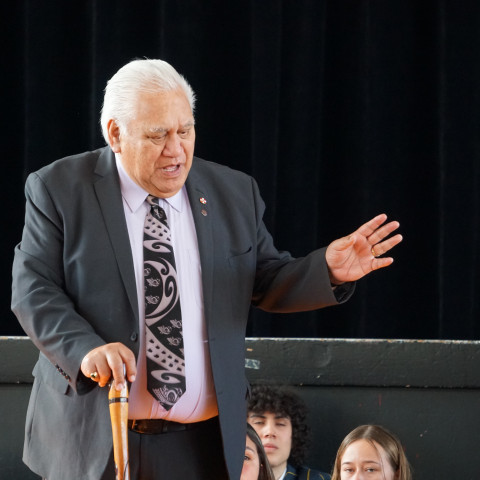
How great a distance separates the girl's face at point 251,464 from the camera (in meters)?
2.57

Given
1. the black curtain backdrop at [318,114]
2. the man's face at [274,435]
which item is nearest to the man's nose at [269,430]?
the man's face at [274,435]

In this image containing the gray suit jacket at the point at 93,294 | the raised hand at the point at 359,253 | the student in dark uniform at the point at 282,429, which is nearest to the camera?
the gray suit jacket at the point at 93,294

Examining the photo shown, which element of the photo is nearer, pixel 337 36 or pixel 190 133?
pixel 190 133

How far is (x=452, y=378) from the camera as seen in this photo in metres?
3.01

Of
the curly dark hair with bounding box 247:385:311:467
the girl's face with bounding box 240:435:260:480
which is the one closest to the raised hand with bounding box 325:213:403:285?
the girl's face with bounding box 240:435:260:480

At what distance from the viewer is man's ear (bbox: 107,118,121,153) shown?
1.74 meters

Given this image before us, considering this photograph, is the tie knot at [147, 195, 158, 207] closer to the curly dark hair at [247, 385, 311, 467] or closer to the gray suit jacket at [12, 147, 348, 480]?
the gray suit jacket at [12, 147, 348, 480]

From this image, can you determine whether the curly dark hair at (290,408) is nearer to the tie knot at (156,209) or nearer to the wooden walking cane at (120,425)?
the tie knot at (156,209)

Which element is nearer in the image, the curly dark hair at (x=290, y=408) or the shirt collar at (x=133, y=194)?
the shirt collar at (x=133, y=194)

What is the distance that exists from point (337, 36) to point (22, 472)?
178 cm

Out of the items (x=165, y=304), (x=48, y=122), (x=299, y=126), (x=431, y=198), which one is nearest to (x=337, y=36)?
(x=299, y=126)

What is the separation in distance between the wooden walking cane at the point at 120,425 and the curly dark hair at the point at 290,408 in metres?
1.38

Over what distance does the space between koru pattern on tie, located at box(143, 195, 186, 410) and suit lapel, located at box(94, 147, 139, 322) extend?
0.03m

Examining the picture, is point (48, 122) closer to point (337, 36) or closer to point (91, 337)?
point (337, 36)
